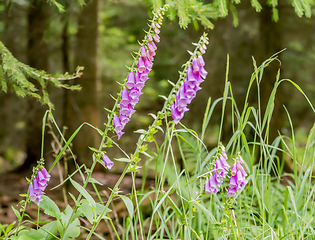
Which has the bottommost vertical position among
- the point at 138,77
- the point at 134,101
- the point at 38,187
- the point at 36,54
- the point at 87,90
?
the point at 38,187

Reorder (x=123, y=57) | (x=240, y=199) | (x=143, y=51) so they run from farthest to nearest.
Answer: (x=123, y=57)
(x=240, y=199)
(x=143, y=51)

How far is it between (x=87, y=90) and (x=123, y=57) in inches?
125

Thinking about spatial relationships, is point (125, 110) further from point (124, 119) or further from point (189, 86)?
point (189, 86)

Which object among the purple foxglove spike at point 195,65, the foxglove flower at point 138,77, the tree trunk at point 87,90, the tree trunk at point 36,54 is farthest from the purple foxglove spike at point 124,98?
the tree trunk at point 36,54

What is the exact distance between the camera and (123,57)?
302 inches

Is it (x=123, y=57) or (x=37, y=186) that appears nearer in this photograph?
(x=37, y=186)

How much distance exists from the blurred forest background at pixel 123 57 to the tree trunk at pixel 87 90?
17mm

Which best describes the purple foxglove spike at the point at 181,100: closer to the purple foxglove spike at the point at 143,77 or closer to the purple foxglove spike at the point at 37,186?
the purple foxglove spike at the point at 143,77

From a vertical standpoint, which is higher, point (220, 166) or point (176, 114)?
point (176, 114)

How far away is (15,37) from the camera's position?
19.6 feet

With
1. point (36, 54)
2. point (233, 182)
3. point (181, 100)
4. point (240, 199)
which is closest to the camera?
point (181, 100)

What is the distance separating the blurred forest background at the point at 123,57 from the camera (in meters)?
4.79

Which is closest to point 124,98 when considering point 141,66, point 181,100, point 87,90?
point 141,66

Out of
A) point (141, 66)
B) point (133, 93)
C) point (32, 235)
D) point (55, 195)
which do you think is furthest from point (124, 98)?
point (55, 195)
